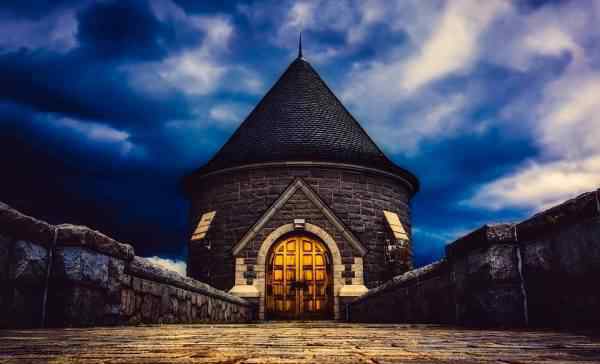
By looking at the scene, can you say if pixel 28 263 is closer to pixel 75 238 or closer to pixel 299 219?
pixel 75 238

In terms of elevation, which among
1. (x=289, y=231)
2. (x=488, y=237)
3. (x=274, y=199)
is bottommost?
(x=488, y=237)

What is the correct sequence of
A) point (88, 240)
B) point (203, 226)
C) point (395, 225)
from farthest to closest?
point (203, 226) → point (395, 225) → point (88, 240)

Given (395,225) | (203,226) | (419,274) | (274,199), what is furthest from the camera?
(203,226)

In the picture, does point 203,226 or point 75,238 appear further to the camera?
point 203,226

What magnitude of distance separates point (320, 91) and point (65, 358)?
1793 centimetres

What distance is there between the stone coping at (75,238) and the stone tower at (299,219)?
8.50m

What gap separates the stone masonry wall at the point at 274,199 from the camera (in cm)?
1532

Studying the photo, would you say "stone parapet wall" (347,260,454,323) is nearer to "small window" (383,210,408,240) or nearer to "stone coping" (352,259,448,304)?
"stone coping" (352,259,448,304)

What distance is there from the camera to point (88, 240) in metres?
4.75

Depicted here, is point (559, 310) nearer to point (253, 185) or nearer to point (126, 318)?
point (126, 318)

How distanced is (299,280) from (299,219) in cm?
177

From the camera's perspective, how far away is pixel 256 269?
14.9 metres

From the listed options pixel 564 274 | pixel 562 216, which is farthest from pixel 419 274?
pixel 562 216

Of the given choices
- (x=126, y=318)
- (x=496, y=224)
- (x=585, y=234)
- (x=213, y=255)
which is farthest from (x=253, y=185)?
(x=585, y=234)
